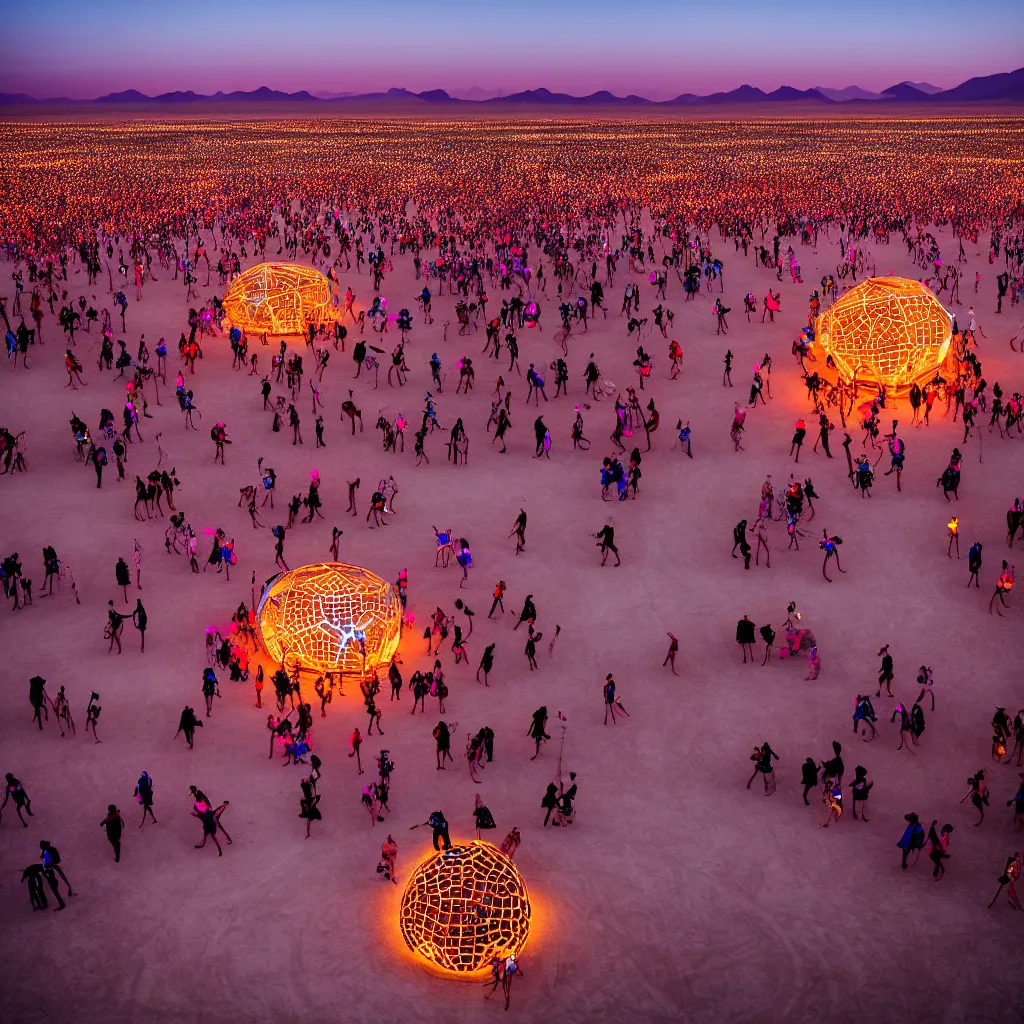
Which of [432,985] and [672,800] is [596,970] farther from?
[672,800]

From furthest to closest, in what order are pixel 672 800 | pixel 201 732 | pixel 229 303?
pixel 229 303, pixel 201 732, pixel 672 800

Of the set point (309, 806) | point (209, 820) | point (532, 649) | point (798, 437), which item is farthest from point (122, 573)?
point (798, 437)

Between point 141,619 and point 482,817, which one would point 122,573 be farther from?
point 482,817

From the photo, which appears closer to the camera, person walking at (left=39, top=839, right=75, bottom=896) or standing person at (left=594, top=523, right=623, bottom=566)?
person walking at (left=39, top=839, right=75, bottom=896)

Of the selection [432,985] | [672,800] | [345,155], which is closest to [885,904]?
[672,800]

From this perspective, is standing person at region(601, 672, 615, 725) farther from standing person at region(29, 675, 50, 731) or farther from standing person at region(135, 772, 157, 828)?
standing person at region(29, 675, 50, 731)

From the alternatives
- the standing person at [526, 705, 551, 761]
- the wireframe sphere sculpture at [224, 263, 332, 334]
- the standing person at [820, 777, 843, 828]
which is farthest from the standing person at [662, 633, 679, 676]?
the wireframe sphere sculpture at [224, 263, 332, 334]

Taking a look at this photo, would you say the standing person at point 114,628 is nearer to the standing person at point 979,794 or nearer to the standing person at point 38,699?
the standing person at point 38,699
